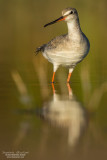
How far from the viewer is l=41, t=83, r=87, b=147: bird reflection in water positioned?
534 cm

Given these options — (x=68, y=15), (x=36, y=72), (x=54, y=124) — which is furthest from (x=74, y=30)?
(x=54, y=124)

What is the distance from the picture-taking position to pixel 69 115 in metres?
6.20

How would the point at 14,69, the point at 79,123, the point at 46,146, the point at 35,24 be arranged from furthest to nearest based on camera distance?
the point at 35,24, the point at 14,69, the point at 79,123, the point at 46,146

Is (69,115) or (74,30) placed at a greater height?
(69,115)

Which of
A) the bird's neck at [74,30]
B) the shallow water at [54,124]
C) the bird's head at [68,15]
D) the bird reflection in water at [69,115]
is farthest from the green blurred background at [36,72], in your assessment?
the bird's head at [68,15]

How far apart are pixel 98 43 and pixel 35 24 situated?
30.4 feet

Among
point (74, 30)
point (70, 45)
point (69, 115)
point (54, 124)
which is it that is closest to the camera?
point (54, 124)

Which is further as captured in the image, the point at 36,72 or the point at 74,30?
the point at 36,72

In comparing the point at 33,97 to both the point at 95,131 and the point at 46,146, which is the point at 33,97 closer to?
the point at 95,131

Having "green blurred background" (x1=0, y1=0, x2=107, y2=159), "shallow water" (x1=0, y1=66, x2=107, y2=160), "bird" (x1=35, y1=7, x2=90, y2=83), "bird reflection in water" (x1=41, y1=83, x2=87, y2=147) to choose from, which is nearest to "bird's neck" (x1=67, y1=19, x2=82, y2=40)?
"bird" (x1=35, y1=7, x2=90, y2=83)

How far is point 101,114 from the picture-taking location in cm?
614

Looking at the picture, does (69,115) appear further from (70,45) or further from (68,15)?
(68,15)

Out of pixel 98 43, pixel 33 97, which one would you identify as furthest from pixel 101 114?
pixel 98 43

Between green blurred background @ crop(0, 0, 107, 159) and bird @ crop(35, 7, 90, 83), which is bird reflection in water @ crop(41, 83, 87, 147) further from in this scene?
bird @ crop(35, 7, 90, 83)
